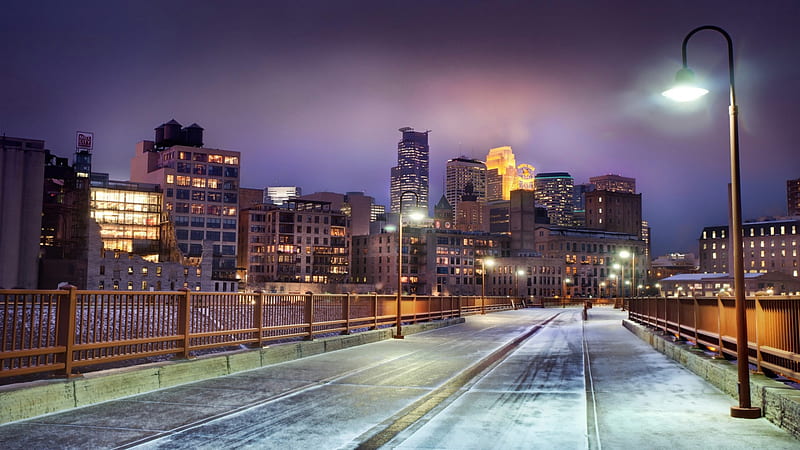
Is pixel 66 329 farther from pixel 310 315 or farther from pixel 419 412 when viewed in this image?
pixel 310 315

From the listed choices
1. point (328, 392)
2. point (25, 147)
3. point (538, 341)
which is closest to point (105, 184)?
point (25, 147)

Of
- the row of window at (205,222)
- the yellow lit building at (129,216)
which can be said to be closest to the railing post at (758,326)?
the row of window at (205,222)

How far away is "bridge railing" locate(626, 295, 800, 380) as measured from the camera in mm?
10688

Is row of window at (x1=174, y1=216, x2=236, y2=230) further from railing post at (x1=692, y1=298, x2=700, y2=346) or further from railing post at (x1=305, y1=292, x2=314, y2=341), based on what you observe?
railing post at (x1=692, y1=298, x2=700, y2=346)

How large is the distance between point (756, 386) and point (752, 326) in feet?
6.89

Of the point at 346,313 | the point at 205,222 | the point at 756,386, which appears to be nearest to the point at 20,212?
the point at 205,222

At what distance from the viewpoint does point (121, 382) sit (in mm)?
12328

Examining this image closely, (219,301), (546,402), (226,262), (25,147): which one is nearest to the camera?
(546,402)

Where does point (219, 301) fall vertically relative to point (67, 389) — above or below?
above

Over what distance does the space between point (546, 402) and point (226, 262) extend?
16140cm

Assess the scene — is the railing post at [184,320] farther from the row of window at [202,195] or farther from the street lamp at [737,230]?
the row of window at [202,195]

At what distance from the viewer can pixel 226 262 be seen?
550 feet

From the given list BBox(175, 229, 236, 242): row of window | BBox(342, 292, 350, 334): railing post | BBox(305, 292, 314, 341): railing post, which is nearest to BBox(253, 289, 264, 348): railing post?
BBox(305, 292, 314, 341): railing post

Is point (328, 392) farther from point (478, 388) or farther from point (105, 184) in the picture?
point (105, 184)
